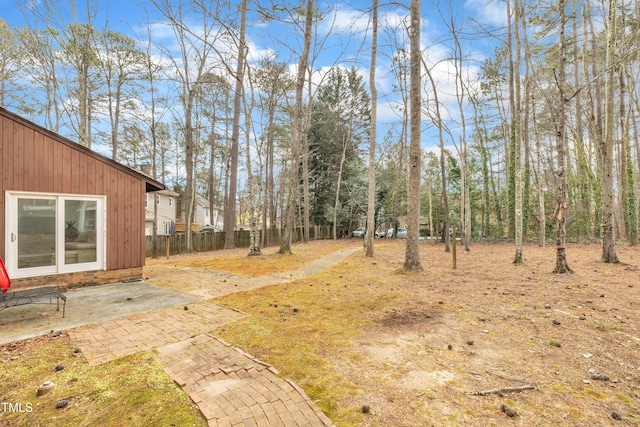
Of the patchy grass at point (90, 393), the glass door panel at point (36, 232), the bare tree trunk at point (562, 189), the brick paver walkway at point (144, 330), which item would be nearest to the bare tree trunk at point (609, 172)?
the bare tree trunk at point (562, 189)

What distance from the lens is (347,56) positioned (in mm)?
12562

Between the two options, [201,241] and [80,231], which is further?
[201,241]

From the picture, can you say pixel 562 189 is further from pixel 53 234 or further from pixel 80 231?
pixel 53 234

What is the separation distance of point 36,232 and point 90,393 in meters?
4.77

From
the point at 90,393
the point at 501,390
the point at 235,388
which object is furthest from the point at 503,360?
the point at 90,393

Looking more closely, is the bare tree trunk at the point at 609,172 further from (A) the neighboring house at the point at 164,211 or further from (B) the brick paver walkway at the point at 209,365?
(A) the neighboring house at the point at 164,211

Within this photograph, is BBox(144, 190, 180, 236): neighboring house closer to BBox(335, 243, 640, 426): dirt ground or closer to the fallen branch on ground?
BBox(335, 243, 640, 426): dirt ground

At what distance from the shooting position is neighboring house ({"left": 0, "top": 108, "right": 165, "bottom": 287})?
5.21 m

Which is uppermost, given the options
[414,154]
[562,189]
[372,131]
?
[372,131]

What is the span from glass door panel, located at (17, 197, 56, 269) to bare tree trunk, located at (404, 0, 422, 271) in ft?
25.5

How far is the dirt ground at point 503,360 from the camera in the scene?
6.73 feet

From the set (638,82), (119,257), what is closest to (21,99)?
(119,257)

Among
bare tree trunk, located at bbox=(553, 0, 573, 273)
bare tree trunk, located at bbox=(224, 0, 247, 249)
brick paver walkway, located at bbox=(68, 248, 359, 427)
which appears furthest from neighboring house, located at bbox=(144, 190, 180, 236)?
bare tree trunk, located at bbox=(553, 0, 573, 273)

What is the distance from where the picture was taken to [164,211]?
31812mm
